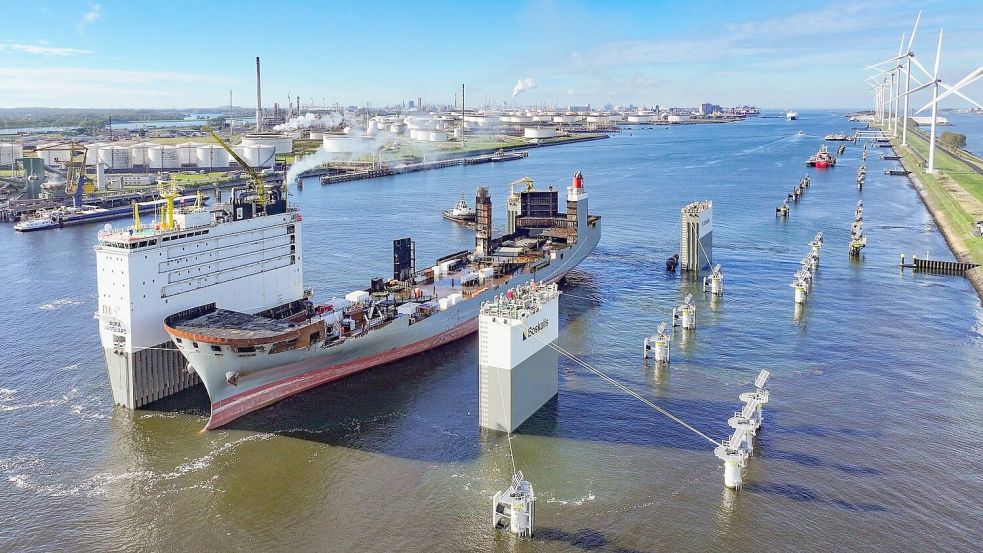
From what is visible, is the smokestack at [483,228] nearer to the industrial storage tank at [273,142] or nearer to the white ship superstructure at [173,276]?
the white ship superstructure at [173,276]

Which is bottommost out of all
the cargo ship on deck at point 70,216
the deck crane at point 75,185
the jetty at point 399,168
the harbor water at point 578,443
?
the harbor water at point 578,443

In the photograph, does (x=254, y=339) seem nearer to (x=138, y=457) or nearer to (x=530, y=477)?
(x=138, y=457)

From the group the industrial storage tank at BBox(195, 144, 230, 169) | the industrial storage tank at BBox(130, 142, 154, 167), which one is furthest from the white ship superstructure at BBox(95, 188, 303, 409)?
the industrial storage tank at BBox(130, 142, 154, 167)

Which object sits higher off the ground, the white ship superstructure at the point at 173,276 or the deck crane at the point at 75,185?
the deck crane at the point at 75,185

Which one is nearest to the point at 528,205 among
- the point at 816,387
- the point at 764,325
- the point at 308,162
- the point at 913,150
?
the point at 308,162

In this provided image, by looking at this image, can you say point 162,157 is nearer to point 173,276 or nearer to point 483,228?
point 483,228


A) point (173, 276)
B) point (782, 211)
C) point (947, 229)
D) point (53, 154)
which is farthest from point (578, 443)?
point (53, 154)

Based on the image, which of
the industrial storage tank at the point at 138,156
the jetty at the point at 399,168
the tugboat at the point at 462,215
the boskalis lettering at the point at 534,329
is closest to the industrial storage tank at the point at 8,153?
the industrial storage tank at the point at 138,156
